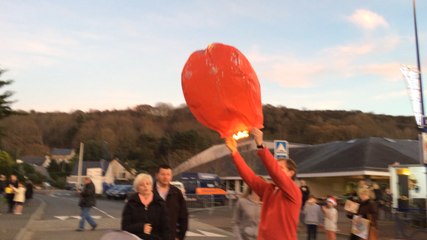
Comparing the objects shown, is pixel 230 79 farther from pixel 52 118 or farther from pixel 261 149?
pixel 52 118

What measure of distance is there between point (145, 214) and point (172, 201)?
0.80 metres

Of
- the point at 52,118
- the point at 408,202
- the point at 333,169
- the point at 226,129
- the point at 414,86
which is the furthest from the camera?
the point at 52,118

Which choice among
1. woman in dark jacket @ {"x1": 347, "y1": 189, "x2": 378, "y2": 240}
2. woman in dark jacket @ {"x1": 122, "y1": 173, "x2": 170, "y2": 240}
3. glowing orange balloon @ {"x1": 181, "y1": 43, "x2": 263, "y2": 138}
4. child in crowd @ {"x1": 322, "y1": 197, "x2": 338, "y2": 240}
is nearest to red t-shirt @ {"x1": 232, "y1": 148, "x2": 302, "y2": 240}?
glowing orange balloon @ {"x1": 181, "y1": 43, "x2": 263, "y2": 138}

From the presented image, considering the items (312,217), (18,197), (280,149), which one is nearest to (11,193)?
(18,197)

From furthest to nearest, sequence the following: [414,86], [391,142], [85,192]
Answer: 1. [391,142]
2. [414,86]
3. [85,192]

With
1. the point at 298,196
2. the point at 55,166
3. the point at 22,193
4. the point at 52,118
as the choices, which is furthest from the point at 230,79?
the point at 52,118

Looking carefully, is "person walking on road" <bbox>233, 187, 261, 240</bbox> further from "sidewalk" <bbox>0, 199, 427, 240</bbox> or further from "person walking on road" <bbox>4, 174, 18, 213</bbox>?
"person walking on road" <bbox>4, 174, 18, 213</bbox>

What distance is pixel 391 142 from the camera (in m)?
35.0

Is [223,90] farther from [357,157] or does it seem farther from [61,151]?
[61,151]

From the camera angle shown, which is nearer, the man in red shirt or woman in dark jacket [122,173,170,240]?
the man in red shirt

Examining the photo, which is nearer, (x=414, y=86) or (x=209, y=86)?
(x=209, y=86)

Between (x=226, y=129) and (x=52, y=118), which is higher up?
(x=52, y=118)

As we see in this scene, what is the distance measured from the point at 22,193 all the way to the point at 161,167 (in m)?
16.9

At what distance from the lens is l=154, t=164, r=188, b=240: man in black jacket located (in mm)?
5410
